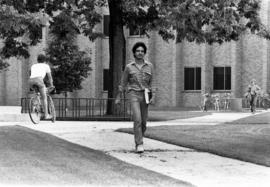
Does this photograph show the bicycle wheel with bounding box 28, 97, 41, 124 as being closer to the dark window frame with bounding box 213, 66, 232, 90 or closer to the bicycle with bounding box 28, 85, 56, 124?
the bicycle with bounding box 28, 85, 56, 124

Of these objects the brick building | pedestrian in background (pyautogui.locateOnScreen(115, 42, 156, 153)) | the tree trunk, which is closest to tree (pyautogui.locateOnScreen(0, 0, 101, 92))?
the tree trunk

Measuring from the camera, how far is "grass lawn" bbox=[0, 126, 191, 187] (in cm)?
764

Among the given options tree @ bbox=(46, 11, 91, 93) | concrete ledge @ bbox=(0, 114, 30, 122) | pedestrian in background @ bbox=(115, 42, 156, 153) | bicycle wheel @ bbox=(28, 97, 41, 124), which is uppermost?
tree @ bbox=(46, 11, 91, 93)

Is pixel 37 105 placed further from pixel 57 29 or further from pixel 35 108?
pixel 57 29

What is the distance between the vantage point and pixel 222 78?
43375mm

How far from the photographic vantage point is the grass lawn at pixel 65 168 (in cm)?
764

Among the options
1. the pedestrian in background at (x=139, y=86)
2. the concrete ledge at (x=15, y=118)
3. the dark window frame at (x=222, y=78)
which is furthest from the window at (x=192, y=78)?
the pedestrian in background at (x=139, y=86)

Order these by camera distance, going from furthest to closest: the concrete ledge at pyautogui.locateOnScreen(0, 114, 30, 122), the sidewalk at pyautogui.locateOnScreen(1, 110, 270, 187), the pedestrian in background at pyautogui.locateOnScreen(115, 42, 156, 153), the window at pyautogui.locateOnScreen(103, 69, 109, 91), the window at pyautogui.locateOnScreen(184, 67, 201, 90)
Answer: the window at pyautogui.locateOnScreen(103, 69, 109, 91), the window at pyautogui.locateOnScreen(184, 67, 201, 90), the concrete ledge at pyautogui.locateOnScreen(0, 114, 30, 122), the pedestrian in background at pyautogui.locateOnScreen(115, 42, 156, 153), the sidewalk at pyautogui.locateOnScreen(1, 110, 270, 187)

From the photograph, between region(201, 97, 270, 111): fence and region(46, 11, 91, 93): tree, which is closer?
region(46, 11, 91, 93): tree

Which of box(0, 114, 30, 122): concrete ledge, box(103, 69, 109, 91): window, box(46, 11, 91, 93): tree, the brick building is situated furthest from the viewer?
box(103, 69, 109, 91): window

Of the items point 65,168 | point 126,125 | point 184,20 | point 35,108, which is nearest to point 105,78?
point 126,125

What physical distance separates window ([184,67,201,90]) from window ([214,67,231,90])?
128 cm

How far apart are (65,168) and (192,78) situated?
36.1 metres

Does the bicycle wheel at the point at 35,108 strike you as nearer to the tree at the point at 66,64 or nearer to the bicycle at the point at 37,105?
the bicycle at the point at 37,105
